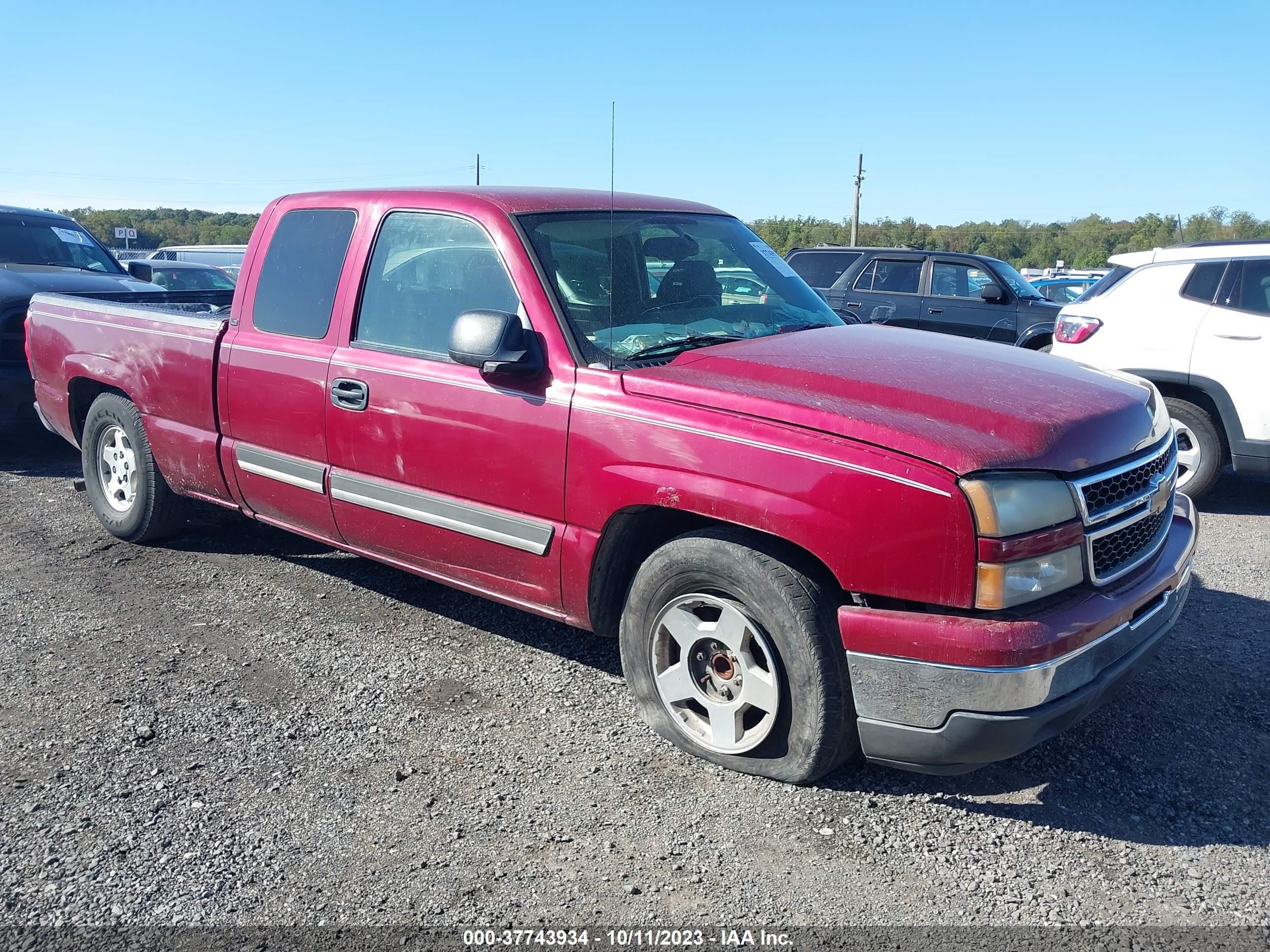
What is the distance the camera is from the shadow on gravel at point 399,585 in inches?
175

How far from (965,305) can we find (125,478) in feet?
29.4

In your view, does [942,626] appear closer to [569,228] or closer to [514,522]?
[514,522]

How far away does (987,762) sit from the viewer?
289 centimetres

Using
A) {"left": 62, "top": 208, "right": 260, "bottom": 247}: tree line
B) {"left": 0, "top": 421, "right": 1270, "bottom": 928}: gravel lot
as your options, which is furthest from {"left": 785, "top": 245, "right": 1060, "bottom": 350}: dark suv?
{"left": 62, "top": 208, "right": 260, "bottom": 247}: tree line

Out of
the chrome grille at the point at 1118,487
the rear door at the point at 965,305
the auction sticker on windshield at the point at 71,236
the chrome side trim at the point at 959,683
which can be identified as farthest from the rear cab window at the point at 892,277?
the chrome side trim at the point at 959,683

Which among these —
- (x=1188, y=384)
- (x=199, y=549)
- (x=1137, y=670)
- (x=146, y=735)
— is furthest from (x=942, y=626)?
(x=1188, y=384)

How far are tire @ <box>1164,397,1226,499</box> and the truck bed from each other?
5900 millimetres

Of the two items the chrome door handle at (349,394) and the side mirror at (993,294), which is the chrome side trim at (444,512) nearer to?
the chrome door handle at (349,394)

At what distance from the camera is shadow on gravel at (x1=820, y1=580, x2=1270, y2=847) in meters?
3.10

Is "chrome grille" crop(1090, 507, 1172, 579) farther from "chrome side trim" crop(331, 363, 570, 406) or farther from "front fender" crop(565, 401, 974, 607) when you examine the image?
"chrome side trim" crop(331, 363, 570, 406)

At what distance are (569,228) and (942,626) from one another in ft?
7.06

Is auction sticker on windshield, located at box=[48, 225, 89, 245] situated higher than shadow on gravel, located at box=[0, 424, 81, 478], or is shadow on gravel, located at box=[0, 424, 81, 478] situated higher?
auction sticker on windshield, located at box=[48, 225, 89, 245]

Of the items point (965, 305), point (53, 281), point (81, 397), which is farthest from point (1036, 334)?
point (53, 281)

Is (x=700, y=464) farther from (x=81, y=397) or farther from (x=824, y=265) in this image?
(x=824, y=265)
